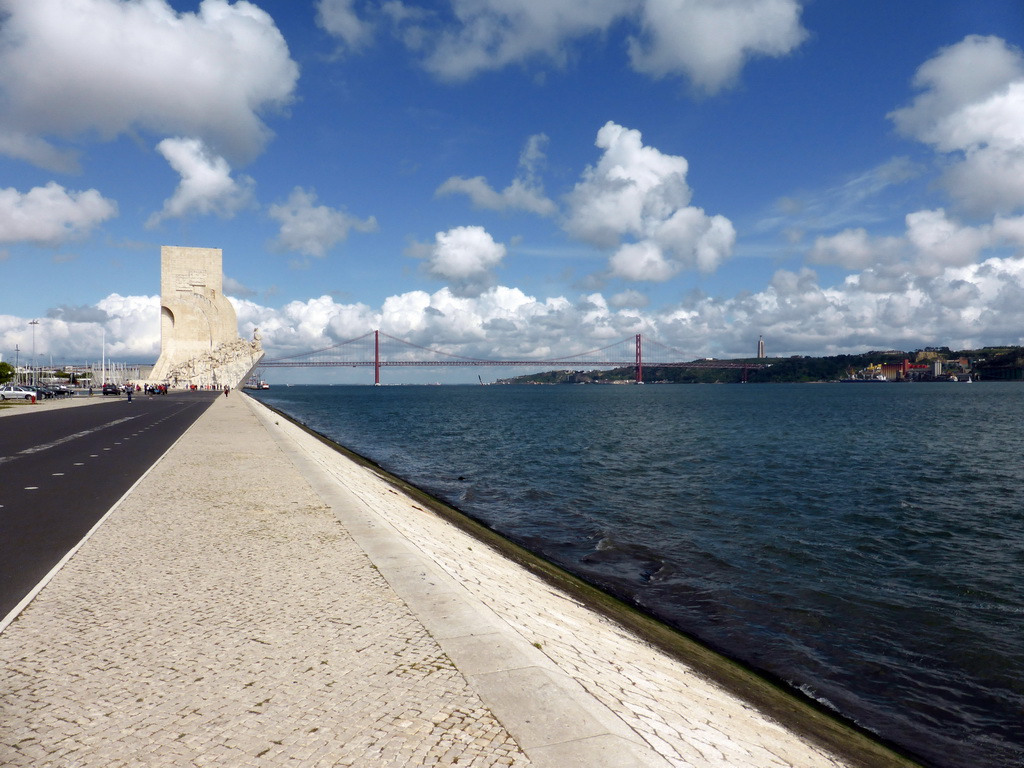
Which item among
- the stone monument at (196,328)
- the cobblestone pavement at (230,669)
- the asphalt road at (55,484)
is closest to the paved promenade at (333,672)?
the cobblestone pavement at (230,669)

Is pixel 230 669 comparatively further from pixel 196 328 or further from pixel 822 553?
pixel 196 328

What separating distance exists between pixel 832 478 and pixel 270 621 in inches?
689

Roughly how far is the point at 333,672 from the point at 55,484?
8.87 meters

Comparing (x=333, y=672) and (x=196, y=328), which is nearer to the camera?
(x=333, y=672)

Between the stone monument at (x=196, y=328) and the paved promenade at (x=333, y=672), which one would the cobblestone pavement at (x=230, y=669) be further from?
the stone monument at (x=196, y=328)

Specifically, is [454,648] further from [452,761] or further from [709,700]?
[709,700]

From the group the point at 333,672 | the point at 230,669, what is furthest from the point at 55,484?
the point at 333,672

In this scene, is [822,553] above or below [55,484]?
below

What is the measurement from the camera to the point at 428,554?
6.17 m

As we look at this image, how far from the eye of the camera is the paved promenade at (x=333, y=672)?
8.84ft

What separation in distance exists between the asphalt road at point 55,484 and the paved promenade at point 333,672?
44 centimetres

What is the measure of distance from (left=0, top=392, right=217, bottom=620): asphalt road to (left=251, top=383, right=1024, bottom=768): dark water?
20.0 ft

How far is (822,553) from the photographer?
33.0 feet

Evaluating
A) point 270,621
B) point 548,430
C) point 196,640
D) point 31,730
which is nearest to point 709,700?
point 270,621
